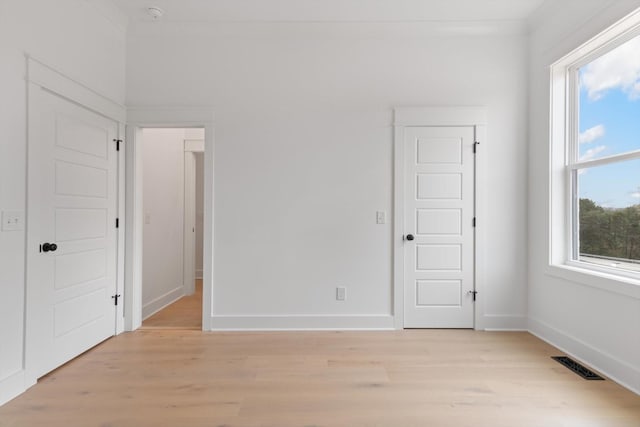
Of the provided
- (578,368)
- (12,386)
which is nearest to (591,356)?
(578,368)

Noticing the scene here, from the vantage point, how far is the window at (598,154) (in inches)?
91.7

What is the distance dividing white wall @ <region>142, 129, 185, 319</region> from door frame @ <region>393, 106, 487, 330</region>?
2750mm

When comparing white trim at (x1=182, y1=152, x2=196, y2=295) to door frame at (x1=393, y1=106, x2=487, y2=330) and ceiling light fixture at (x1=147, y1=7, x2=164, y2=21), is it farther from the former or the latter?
door frame at (x1=393, y1=106, x2=487, y2=330)

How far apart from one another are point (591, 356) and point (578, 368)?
0.16m

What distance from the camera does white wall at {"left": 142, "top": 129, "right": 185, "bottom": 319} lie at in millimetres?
3789

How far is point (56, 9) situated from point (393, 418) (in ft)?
11.7

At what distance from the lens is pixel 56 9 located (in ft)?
7.96

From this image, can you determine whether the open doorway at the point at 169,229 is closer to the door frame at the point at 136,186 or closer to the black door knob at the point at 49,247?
the door frame at the point at 136,186

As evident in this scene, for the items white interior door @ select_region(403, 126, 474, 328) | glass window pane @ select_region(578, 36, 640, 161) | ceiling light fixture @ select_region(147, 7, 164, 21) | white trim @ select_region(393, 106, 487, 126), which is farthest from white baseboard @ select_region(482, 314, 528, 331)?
ceiling light fixture @ select_region(147, 7, 164, 21)

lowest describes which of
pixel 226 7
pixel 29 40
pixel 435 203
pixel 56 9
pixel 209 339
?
pixel 209 339

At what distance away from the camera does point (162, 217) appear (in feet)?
13.5

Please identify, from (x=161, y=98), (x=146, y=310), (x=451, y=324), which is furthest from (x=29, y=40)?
(x=451, y=324)

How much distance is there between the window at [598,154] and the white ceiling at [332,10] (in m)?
0.75

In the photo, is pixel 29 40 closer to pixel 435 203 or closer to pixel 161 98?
pixel 161 98
